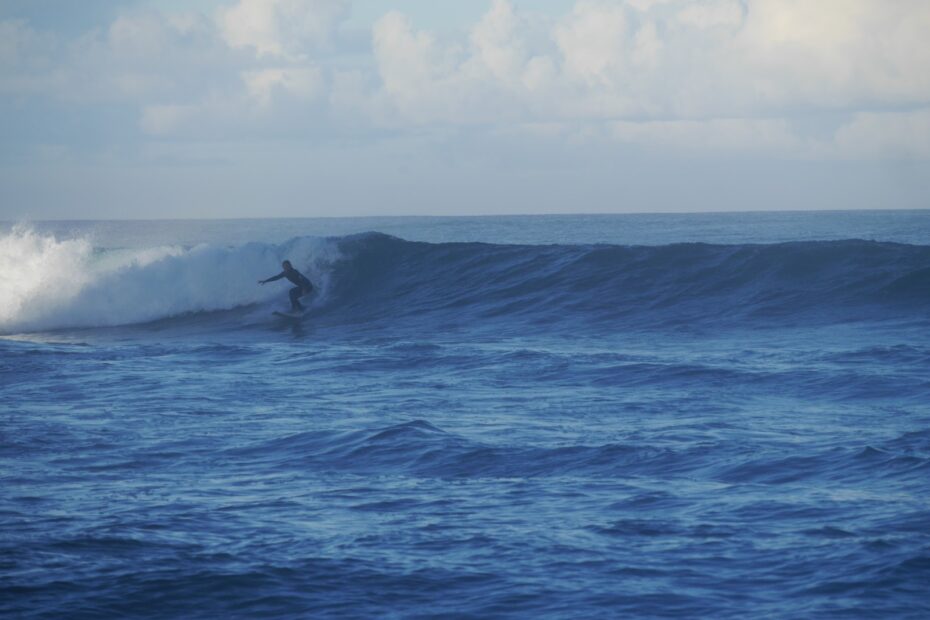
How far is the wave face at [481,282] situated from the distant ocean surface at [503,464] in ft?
0.58

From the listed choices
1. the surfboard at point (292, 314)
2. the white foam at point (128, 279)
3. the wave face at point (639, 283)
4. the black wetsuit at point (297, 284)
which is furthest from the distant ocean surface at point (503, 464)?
the white foam at point (128, 279)

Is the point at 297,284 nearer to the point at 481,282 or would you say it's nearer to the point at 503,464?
the point at 481,282

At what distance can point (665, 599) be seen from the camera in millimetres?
5789

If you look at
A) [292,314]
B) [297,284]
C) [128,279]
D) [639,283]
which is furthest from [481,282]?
[128,279]

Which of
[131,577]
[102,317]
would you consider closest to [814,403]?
[131,577]

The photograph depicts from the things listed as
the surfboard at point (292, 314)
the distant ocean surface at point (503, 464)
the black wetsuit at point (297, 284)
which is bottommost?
the distant ocean surface at point (503, 464)

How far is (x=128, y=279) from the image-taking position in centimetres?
2648

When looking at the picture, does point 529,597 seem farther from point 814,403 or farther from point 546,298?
point 546,298

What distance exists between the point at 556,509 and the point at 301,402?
5.52m

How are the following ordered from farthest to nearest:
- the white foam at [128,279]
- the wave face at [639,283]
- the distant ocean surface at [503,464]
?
the white foam at [128,279] < the wave face at [639,283] < the distant ocean surface at [503,464]

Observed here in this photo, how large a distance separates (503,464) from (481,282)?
51.4 ft

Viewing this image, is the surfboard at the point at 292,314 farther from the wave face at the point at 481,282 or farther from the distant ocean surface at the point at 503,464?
the distant ocean surface at the point at 503,464

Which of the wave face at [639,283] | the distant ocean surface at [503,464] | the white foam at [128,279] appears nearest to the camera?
the distant ocean surface at [503,464]

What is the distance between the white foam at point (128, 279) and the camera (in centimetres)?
2492
